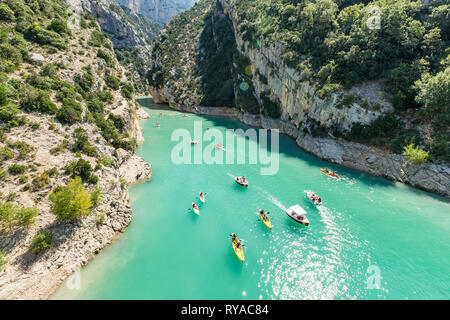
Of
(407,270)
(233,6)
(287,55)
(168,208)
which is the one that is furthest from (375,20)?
(233,6)

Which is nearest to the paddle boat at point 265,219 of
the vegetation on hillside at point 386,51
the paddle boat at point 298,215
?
the paddle boat at point 298,215

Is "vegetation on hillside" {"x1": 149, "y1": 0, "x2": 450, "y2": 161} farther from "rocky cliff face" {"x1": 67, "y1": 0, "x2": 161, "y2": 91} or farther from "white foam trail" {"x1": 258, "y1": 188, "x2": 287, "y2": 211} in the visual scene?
"rocky cliff face" {"x1": 67, "y1": 0, "x2": 161, "y2": 91}

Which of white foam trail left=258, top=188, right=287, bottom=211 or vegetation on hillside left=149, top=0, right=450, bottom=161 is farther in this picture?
vegetation on hillside left=149, top=0, right=450, bottom=161

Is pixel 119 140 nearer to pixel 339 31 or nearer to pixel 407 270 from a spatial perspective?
pixel 407 270

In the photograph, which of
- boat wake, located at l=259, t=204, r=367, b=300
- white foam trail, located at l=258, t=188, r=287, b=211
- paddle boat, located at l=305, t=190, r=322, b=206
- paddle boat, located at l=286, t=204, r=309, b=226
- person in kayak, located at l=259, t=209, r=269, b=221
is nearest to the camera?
boat wake, located at l=259, t=204, r=367, b=300

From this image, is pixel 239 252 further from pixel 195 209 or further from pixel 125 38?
pixel 125 38

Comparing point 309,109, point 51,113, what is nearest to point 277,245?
point 51,113

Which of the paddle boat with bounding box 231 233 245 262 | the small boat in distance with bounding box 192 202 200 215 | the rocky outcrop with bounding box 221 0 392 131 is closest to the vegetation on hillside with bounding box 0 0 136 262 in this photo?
the small boat in distance with bounding box 192 202 200 215
